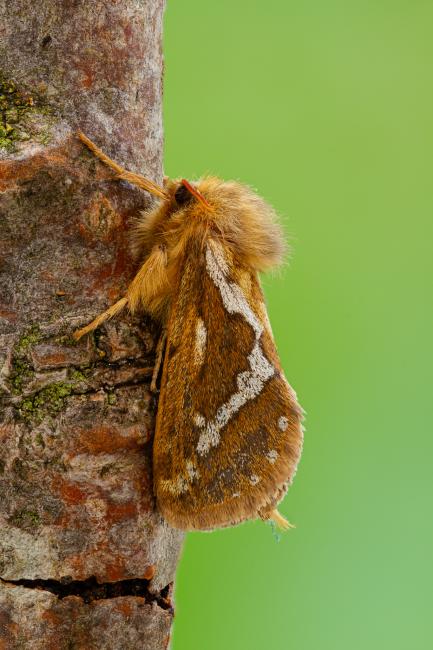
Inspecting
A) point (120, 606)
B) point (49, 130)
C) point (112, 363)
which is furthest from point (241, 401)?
point (49, 130)

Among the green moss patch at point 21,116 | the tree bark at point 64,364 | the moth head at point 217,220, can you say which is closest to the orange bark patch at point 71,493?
the tree bark at point 64,364

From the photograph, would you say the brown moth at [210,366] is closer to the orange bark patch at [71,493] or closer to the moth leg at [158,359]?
the moth leg at [158,359]

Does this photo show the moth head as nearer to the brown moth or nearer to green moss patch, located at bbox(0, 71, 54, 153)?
the brown moth

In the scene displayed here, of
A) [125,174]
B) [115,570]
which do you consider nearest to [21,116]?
[125,174]

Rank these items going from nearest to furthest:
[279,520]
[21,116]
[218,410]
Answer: [21,116], [218,410], [279,520]

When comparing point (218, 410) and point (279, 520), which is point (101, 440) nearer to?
point (218, 410)

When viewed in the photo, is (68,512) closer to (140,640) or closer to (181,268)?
(140,640)
